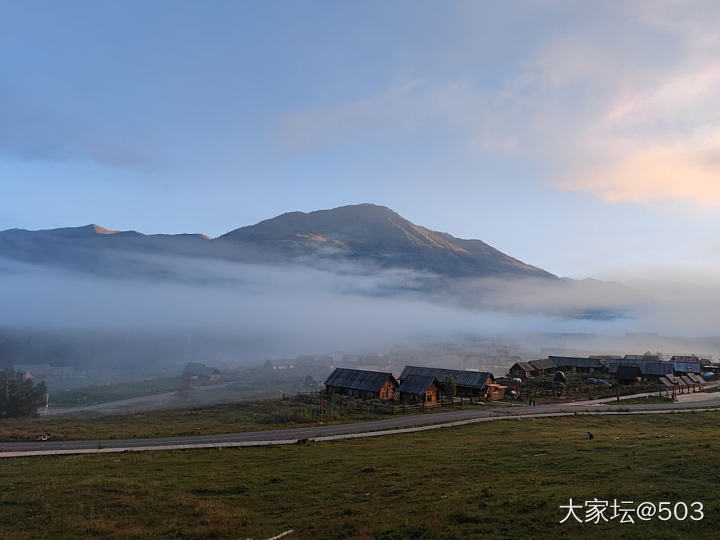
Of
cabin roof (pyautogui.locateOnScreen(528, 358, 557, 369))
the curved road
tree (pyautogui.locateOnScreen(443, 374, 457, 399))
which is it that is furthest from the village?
the curved road

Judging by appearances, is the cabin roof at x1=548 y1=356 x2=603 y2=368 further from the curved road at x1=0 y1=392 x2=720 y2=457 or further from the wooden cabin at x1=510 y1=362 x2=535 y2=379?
the curved road at x1=0 y1=392 x2=720 y2=457

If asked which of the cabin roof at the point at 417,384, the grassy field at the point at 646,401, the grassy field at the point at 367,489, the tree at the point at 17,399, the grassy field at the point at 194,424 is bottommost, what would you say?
the tree at the point at 17,399

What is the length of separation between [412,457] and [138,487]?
2218 centimetres

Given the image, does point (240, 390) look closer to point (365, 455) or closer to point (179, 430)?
point (179, 430)

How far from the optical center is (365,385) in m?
97.5

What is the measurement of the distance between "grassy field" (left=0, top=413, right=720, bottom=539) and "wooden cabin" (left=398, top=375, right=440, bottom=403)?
44169 millimetres

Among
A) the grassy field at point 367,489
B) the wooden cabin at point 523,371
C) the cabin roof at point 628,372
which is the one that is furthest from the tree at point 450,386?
the cabin roof at point 628,372

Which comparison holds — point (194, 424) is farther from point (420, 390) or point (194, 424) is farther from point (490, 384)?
point (490, 384)

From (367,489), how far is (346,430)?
3071 cm

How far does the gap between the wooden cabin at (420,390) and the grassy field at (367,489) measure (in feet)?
145

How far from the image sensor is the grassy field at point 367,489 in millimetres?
21000

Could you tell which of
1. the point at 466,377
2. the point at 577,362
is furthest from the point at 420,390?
the point at 577,362

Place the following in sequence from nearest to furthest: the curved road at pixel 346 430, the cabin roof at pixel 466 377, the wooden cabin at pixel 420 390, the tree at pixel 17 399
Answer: the curved road at pixel 346 430
the wooden cabin at pixel 420 390
the cabin roof at pixel 466 377
the tree at pixel 17 399

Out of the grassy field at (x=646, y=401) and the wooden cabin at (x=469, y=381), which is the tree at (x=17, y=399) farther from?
the grassy field at (x=646, y=401)
